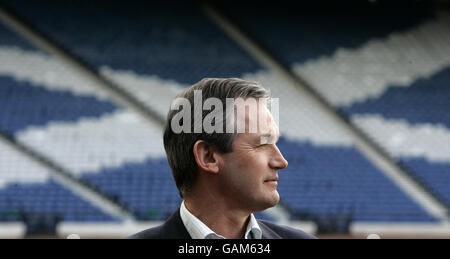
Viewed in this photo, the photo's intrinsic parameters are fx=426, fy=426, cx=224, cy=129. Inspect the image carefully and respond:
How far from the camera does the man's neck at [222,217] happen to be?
31.4 inches

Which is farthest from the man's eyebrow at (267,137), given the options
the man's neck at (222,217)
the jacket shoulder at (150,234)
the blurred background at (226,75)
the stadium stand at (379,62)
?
the stadium stand at (379,62)

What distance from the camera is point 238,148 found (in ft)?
2.52

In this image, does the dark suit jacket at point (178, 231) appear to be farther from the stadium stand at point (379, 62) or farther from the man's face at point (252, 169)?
the stadium stand at point (379, 62)

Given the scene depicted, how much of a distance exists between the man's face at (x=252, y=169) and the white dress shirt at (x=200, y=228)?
2.4 inches

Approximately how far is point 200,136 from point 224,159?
0.06 metres

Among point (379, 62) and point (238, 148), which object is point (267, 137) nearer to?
point (238, 148)

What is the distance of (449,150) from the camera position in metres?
5.80

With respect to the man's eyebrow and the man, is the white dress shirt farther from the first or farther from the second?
the man's eyebrow

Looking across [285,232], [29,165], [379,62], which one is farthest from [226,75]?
[285,232]

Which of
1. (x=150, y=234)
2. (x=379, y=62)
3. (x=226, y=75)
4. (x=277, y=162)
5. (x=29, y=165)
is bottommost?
(x=150, y=234)

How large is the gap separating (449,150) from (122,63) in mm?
4622

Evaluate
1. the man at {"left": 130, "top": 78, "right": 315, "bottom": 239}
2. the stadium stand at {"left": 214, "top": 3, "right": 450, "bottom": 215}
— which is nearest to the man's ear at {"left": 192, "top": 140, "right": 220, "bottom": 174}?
the man at {"left": 130, "top": 78, "right": 315, "bottom": 239}

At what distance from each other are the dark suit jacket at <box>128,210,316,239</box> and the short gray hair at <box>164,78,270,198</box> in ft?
0.21

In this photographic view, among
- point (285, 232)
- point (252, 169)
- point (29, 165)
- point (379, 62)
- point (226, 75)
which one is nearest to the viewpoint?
point (252, 169)
